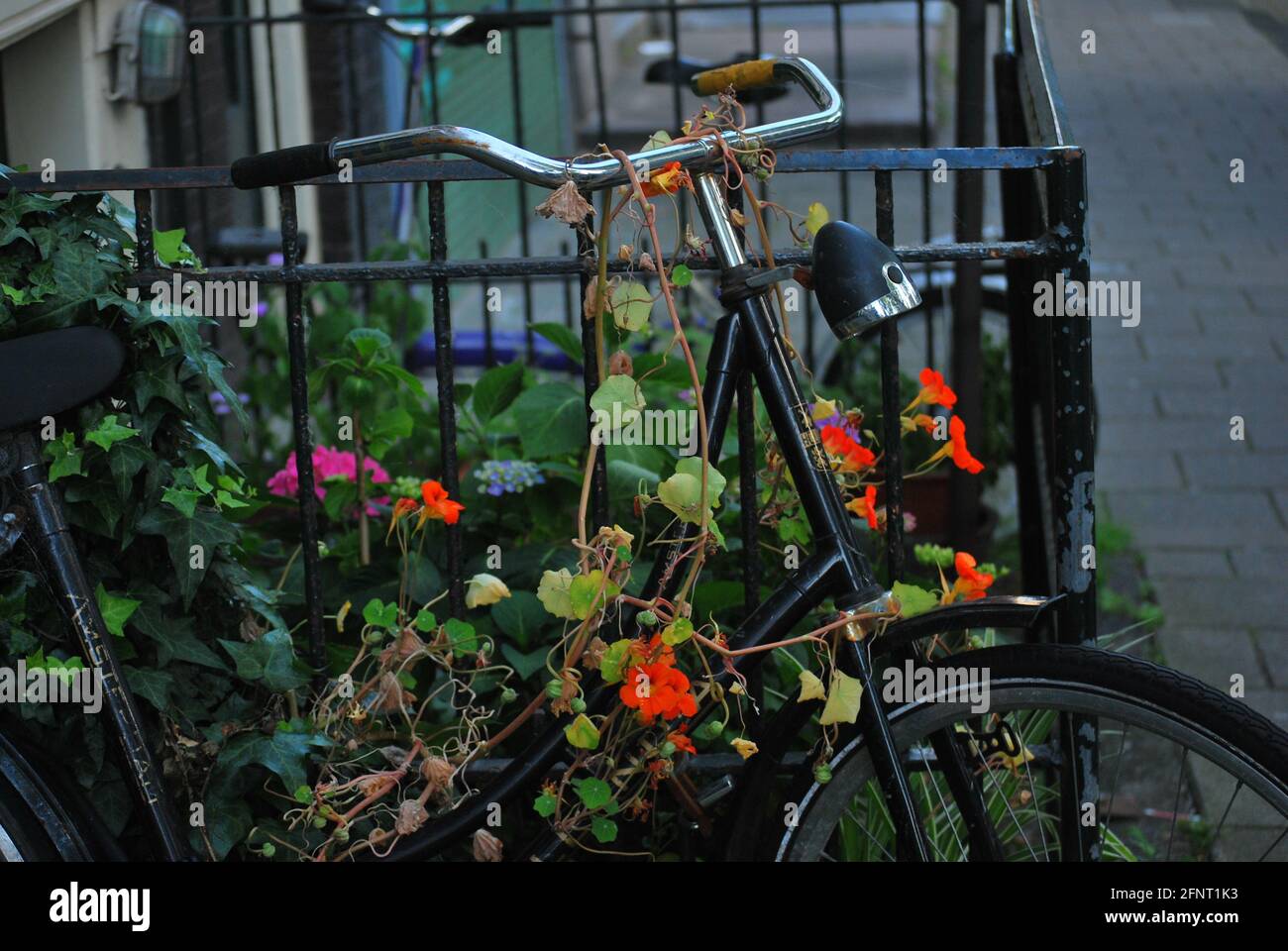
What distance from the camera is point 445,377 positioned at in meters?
2.31

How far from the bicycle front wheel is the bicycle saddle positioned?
110cm

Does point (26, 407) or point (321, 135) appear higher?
point (321, 135)

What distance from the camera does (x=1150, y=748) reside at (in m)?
3.60

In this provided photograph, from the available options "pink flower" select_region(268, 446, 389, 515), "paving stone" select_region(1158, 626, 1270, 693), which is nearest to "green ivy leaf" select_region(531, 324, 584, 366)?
"pink flower" select_region(268, 446, 389, 515)

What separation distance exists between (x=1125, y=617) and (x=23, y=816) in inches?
120

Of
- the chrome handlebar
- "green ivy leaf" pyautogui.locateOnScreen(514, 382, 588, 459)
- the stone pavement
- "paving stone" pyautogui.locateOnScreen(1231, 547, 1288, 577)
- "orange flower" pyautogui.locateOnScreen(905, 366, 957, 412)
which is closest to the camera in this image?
the chrome handlebar

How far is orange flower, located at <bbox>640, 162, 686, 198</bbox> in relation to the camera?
1.90m

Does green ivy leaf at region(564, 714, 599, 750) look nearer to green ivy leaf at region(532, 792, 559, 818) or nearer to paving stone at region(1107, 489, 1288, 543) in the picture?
green ivy leaf at region(532, 792, 559, 818)

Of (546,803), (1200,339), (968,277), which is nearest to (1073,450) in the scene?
(546,803)

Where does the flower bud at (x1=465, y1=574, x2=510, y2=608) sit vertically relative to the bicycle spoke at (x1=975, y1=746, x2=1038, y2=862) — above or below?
above

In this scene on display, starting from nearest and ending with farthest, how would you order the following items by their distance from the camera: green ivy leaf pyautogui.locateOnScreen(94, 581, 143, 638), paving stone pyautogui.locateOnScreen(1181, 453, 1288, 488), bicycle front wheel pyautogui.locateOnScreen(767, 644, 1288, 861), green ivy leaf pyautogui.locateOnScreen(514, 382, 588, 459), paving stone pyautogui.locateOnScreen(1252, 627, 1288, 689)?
bicycle front wheel pyautogui.locateOnScreen(767, 644, 1288, 861), green ivy leaf pyautogui.locateOnScreen(94, 581, 143, 638), green ivy leaf pyautogui.locateOnScreen(514, 382, 588, 459), paving stone pyautogui.locateOnScreen(1252, 627, 1288, 689), paving stone pyautogui.locateOnScreen(1181, 453, 1288, 488)

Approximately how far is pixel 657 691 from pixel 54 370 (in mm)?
884

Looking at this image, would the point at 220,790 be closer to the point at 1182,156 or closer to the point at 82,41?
the point at 82,41
